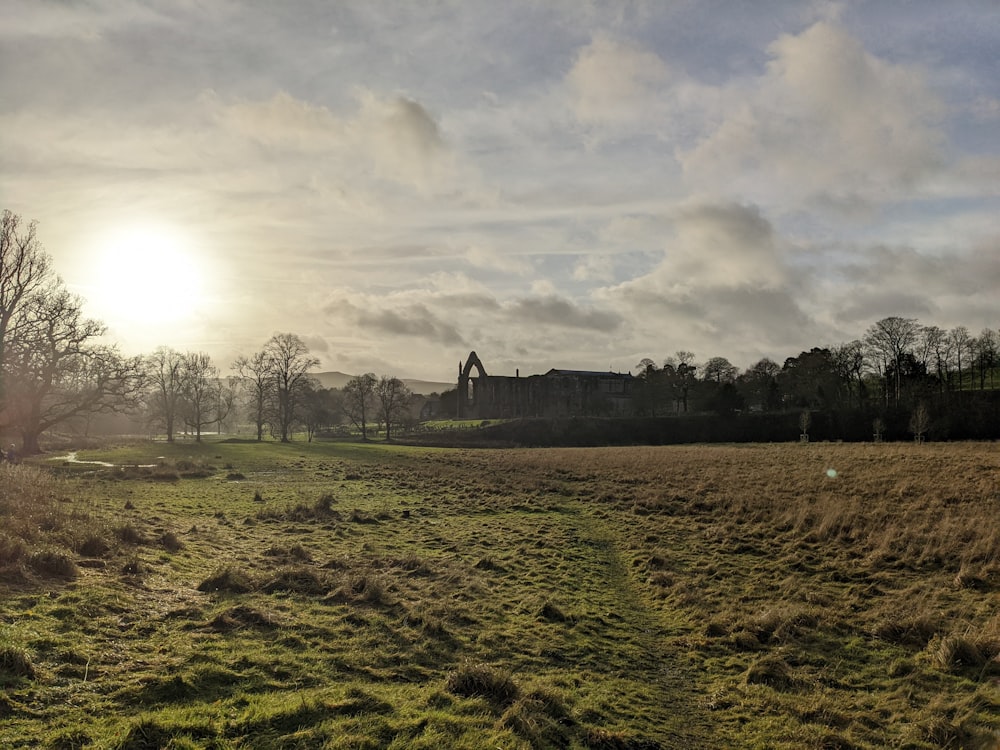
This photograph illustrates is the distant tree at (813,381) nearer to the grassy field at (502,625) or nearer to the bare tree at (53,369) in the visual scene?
the grassy field at (502,625)

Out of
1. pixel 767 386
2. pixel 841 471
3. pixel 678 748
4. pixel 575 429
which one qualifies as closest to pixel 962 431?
pixel 767 386

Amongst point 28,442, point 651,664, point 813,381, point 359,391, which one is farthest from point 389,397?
point 651,664

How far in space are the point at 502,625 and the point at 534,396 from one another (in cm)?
11964

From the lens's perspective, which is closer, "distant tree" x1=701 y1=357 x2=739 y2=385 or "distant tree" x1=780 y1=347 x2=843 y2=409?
"distant tree" x1=780 y1=347 x2=843 y2=409

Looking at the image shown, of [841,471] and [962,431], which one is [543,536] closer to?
[841,471]

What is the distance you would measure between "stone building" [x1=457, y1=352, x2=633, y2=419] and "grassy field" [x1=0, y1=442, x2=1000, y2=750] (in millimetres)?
104658

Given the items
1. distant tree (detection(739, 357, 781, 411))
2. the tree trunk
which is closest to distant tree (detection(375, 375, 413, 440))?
the tree trunk

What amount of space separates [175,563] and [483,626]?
8.14 metres

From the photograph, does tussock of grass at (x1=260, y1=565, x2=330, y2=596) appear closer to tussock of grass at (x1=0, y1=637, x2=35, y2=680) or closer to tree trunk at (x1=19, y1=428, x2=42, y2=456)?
tussock of grass at (x1=0, y1=637, x2=35, y2=680)

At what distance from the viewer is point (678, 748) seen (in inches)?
325

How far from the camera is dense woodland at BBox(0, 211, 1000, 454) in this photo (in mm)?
Answer: 45312

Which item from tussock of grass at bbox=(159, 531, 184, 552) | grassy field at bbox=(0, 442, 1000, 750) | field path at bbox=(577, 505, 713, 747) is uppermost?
tussock of grass at bbox=(159, 531, 184, 552)

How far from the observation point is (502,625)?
41.0ft

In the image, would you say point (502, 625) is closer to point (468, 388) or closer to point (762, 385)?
point (762, 385)
